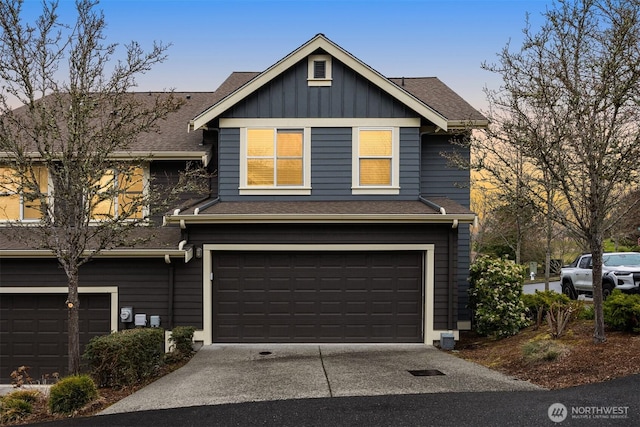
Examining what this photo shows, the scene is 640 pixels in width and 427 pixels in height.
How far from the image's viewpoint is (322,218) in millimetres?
11484

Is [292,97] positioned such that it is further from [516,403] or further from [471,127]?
[516,403]

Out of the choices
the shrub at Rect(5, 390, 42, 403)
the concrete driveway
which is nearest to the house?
the concrete driveway

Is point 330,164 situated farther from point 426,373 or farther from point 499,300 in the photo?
point 426,373

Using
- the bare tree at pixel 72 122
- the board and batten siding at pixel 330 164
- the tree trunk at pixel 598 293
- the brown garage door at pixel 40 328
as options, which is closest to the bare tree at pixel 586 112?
the tree trunk at pixel 598 293

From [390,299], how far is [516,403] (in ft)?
18.5

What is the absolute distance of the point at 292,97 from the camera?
1291 centimetres

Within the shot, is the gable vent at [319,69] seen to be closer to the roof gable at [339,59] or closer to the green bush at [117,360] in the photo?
the roof gable at [339,59]

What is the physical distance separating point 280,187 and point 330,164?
1578mm

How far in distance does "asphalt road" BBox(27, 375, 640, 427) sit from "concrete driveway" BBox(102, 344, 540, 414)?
14.1 inches

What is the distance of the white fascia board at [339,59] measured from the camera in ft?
41.2

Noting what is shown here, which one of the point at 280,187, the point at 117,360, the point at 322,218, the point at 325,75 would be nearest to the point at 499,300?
the point at 322,218

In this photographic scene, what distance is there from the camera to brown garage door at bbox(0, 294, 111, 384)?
39.9 ft

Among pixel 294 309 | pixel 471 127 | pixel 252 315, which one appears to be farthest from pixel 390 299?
pixel 471 127

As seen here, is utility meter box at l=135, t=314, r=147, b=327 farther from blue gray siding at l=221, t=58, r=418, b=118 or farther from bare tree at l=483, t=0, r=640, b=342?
bare tree at l=483, t=0, r=640, b=342
